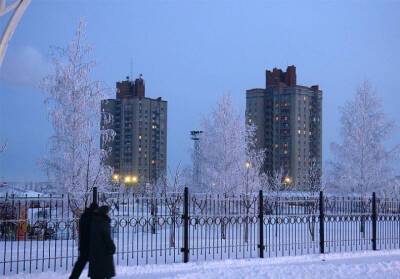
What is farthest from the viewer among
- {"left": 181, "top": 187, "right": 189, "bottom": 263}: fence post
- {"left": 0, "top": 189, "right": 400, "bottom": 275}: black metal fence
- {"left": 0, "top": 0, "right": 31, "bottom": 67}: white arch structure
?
{"left": 181, "top": 187, "right": 189, "bottom": 263}: fence post

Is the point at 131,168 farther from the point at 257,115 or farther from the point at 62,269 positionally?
the point at 62,269

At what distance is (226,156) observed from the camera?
94.0ft

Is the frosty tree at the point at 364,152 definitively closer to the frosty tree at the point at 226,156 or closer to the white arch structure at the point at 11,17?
the frosty tree at the point at 226,156

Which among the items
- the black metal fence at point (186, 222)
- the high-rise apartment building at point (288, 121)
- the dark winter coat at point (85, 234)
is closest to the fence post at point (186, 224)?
the black metal fence at point (186, 222)

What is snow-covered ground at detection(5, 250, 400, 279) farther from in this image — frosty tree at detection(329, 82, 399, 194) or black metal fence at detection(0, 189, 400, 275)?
frosty tree at detection(329, 82, 399, 194)

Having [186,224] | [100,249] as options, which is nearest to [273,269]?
[186,224]

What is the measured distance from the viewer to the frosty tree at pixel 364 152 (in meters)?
29.7

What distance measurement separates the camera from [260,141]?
336ft

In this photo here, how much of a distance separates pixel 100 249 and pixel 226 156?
18842 mm

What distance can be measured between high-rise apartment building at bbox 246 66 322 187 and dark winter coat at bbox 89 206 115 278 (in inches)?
3525

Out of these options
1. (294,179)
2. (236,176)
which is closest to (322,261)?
(236,176)

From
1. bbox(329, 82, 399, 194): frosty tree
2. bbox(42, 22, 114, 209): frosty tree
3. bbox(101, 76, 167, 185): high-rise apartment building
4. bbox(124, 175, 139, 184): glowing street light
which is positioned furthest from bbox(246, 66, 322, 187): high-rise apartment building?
bbox(42, 22, 114, 209): frosty tree

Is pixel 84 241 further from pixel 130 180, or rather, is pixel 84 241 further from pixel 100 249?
pixel 130 180

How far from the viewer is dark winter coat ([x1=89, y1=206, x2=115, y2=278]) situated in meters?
10.0
